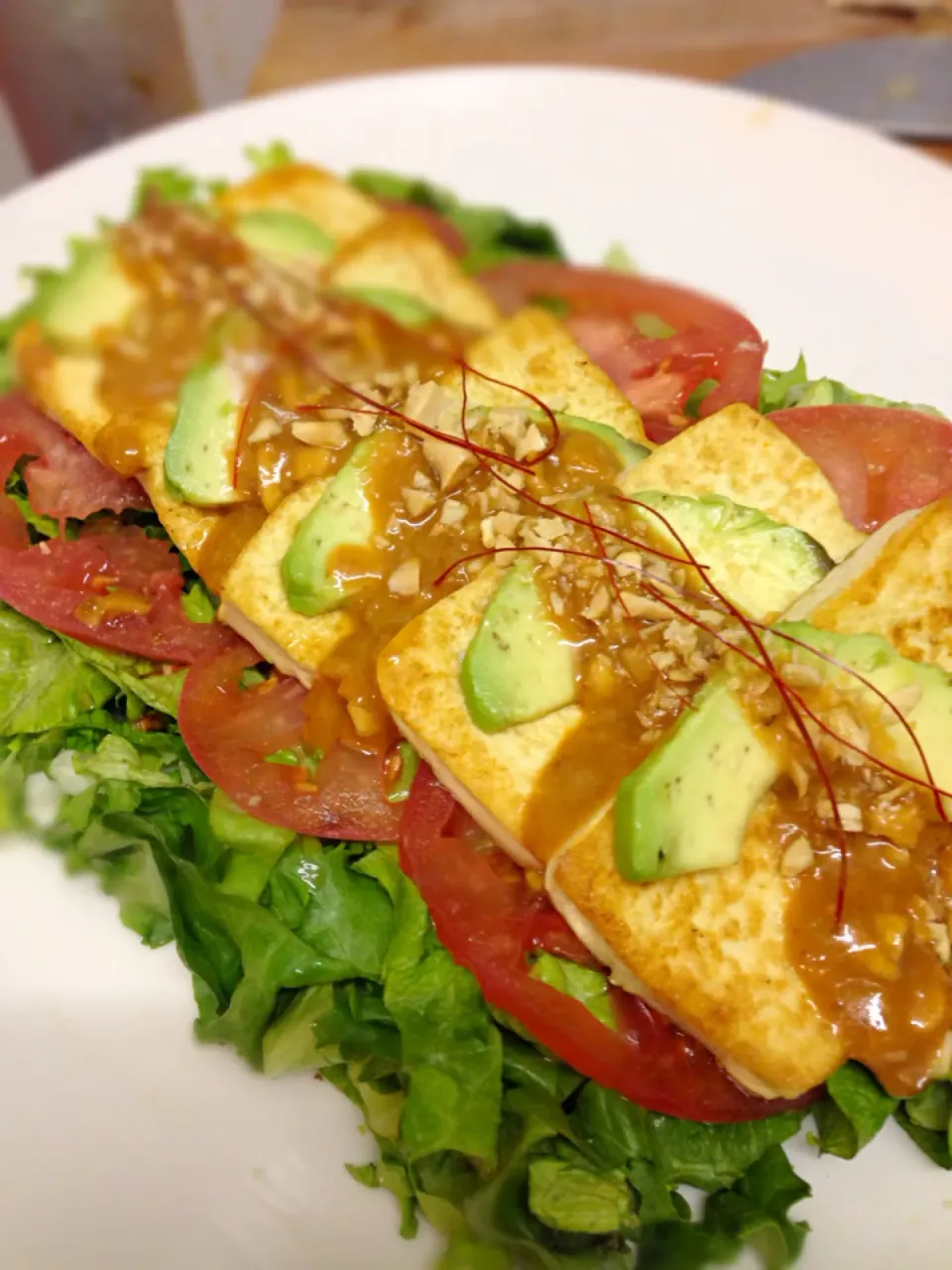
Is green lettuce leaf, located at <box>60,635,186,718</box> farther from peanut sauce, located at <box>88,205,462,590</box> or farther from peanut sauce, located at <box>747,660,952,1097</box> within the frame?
peanut sauce, located at <box>747,660,952,1097</box>

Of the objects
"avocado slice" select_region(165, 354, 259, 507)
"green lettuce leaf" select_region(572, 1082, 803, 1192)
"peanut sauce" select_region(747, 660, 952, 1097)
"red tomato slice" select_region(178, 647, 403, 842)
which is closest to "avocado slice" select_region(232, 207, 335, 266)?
"avocado slice" select_region(165, 354, 259, 507)

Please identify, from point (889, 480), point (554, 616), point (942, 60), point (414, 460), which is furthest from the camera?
point (942, 60)

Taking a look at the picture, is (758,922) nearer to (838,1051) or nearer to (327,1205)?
(838,1051)

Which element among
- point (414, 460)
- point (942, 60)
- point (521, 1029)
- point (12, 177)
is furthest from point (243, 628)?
point (942, 60)

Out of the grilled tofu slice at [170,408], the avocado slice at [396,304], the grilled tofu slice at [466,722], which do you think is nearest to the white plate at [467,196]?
the grilled tofu slice at [170,408]

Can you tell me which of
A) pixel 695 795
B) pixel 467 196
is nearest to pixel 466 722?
A: pixel 695 795

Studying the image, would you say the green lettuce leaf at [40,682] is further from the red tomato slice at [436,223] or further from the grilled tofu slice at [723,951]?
the red tomato slice at [436,223]
